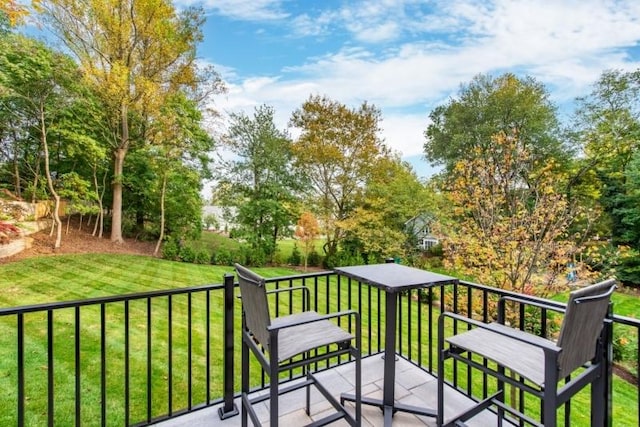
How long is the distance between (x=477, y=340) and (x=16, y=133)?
13.5 m

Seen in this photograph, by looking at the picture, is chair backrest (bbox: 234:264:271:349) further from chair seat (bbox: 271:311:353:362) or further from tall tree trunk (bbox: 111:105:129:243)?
tall tree trunk (bbox: 111:105:129:243)

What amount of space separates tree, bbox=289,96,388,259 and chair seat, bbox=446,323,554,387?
10.8 m

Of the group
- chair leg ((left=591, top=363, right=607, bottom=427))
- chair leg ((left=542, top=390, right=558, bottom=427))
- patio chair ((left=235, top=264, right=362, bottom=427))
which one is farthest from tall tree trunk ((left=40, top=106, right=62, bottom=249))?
chair leg ((left=591, top=363, right=607, bottom=427))

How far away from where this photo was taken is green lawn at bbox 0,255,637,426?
286cm

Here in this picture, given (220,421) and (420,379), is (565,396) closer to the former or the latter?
(420,379)

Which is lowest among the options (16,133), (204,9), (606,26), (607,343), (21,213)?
(607,343)

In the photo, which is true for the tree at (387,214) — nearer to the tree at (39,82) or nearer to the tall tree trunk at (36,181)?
the tree at (39,82)

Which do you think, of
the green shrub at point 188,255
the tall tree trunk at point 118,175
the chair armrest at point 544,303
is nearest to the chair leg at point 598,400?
the chair armrest at point 544,303

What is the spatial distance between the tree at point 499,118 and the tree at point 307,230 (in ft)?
22.8

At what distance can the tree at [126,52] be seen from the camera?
9.80 meters

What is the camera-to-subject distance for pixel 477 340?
1.76m

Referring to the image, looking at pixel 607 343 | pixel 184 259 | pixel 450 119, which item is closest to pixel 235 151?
pixel 184 259

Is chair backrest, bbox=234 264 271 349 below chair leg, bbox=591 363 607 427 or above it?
above

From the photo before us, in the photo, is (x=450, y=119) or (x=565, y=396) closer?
(x=565, y=396)
